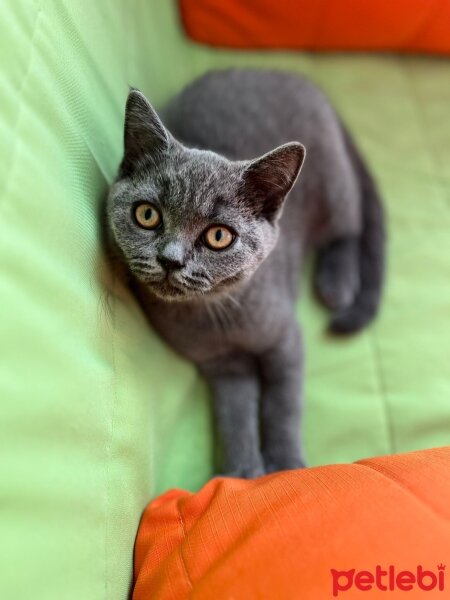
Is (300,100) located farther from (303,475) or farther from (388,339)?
(303,475)

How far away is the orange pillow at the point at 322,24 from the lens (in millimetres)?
1547

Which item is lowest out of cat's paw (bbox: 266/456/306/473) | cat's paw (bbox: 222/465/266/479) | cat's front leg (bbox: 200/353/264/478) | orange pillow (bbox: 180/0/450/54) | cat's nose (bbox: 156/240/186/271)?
cat's paw (bbox: 266/456/306/473)

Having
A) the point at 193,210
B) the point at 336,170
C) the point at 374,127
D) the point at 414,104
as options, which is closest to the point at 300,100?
the point at 336,170

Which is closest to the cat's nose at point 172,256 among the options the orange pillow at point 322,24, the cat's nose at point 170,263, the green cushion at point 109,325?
the cat's nose at point 170,263

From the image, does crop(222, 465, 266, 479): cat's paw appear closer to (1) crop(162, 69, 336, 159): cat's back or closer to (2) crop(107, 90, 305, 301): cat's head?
(2) crop(107, 90, 305, 301): cat's head

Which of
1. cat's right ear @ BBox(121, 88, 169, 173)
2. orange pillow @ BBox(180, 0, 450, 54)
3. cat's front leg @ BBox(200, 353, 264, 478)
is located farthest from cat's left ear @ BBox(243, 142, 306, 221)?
orange pillow @ BBox(180, 0, 450, 54)

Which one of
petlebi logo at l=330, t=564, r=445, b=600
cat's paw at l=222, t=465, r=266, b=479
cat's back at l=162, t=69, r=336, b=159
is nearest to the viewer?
petlebi logo at l=330, t=564, r=445, b=600

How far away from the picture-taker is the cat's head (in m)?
0.92

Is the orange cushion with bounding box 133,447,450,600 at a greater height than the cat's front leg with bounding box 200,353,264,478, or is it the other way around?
the orange cushion with bounding box 133,447,450,600

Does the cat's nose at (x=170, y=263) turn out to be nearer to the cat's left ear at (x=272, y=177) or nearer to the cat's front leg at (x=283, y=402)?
the cat's left ear at (x=272, y=177)

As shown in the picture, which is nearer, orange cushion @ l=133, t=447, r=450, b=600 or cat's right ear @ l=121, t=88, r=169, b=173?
orange cushion @ l=133, t=447, r=450, b=600

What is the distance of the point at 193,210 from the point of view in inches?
36.8

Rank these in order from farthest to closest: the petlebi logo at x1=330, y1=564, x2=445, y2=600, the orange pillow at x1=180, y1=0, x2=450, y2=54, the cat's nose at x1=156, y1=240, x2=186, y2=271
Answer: the orange pillow at x1=180, y1=0, x2=450, y2=54 < the cat's nose at x1=156, y1=240, x2=186, y2=271 < the petlebi logo at x1=330, y1=564, x2=445, y2=600

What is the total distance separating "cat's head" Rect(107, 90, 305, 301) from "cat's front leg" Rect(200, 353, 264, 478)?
12.7 inches
